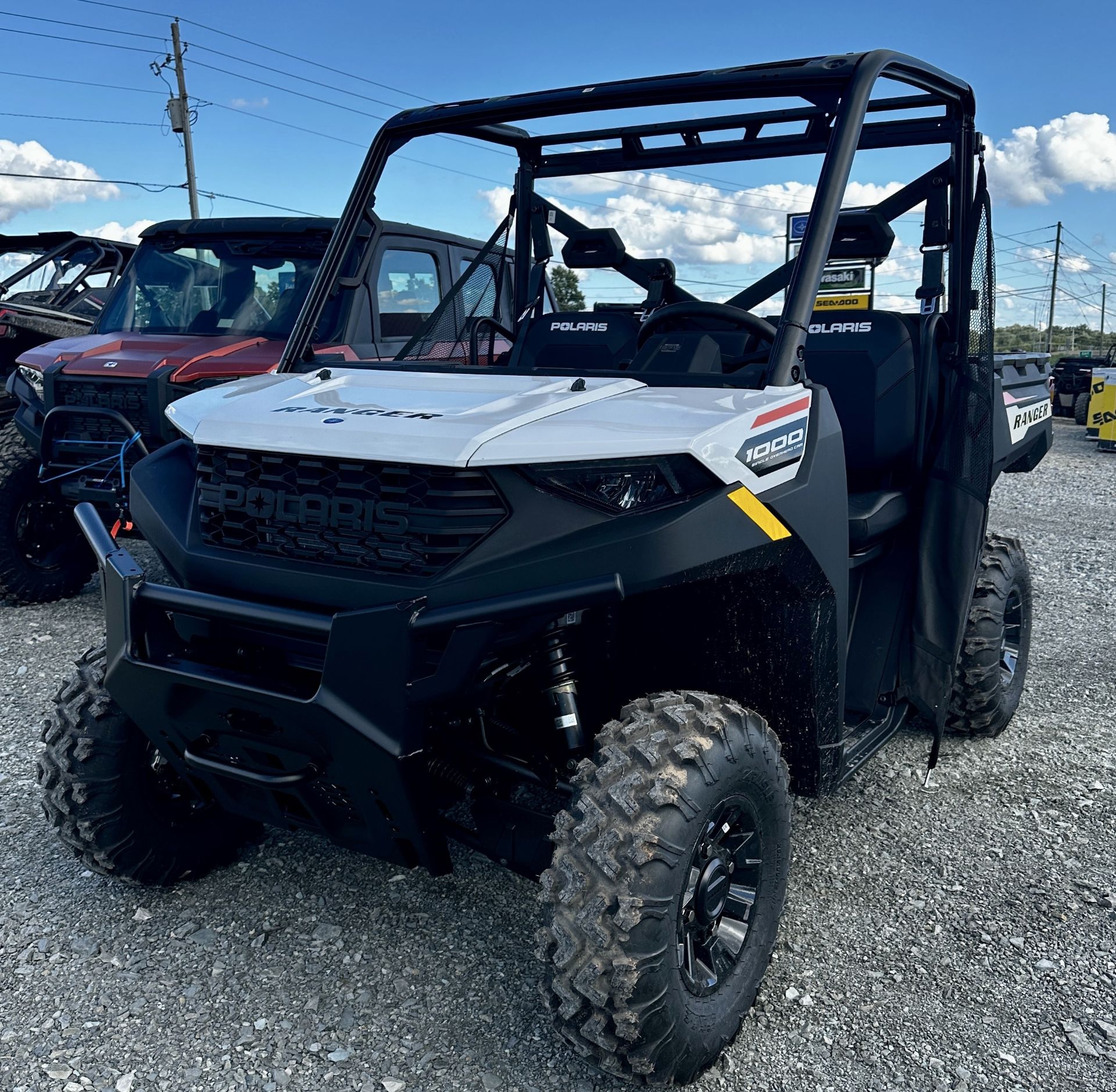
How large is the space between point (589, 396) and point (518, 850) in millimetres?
1074

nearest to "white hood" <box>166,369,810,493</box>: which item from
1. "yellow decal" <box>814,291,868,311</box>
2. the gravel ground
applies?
"yellow decal" <box>814,291,868,311</box>

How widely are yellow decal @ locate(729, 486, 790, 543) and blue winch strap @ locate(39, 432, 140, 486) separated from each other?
4.13 metres

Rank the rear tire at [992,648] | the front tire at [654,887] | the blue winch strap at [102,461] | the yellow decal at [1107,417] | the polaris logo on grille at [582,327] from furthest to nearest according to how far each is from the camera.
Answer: the yellow decal at [1107,417] → the blue winch strap at [102,461] → the rear tire at [992,648] → the polaris logo on grille at [582,327] → the front tire at [654,887]

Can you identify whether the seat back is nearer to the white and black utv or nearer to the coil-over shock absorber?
the white and black utv

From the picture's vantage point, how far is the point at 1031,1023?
8.71 feet

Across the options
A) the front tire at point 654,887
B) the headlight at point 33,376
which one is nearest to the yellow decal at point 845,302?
the front tire at point 654,887

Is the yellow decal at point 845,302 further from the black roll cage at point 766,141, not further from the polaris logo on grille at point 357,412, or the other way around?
the polaris logo on grille at point 357,412

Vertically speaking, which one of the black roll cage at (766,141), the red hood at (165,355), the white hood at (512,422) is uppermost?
the black roll cage at (766,141)

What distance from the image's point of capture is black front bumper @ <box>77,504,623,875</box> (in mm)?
2188

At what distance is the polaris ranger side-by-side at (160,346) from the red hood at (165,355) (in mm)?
12

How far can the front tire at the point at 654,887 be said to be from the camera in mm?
2178

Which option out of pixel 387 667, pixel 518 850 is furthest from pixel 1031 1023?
pixel 387 667

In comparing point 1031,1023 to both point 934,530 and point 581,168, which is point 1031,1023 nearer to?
point 934,530

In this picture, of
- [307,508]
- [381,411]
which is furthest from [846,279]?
[307,508]
